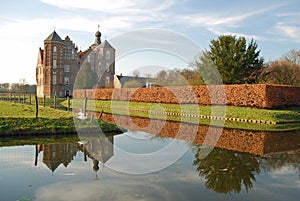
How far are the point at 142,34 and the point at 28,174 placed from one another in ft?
16.2

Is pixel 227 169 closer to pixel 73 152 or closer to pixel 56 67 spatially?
pixel 73 152

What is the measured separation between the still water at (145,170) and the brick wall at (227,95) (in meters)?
9.97

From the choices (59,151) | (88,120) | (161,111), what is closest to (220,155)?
(59,151)

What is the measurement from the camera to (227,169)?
7449 millimetres

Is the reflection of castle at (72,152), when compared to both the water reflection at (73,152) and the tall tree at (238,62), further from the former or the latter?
the tall tree at (238,62)

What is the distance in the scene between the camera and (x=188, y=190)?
19.2ft

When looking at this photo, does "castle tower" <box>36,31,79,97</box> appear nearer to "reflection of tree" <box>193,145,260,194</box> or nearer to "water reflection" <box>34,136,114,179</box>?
"water reflection" <box>34,136,114,179</box>

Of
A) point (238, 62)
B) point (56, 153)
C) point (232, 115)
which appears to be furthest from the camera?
point (238, 62)

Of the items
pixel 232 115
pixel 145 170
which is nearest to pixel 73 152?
pixel 145 170

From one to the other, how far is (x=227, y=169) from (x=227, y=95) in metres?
17.1

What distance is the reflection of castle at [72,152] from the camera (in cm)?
801

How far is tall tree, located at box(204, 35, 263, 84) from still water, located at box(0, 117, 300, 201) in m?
25.3

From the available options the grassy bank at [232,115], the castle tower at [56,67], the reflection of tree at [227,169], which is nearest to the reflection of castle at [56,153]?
the reflection of tree at [227,169]

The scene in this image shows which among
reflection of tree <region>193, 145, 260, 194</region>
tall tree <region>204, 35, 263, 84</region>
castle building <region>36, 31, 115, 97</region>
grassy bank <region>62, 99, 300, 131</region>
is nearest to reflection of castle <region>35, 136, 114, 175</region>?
reflection of tree <region>193, 145, 260, 194</region>
